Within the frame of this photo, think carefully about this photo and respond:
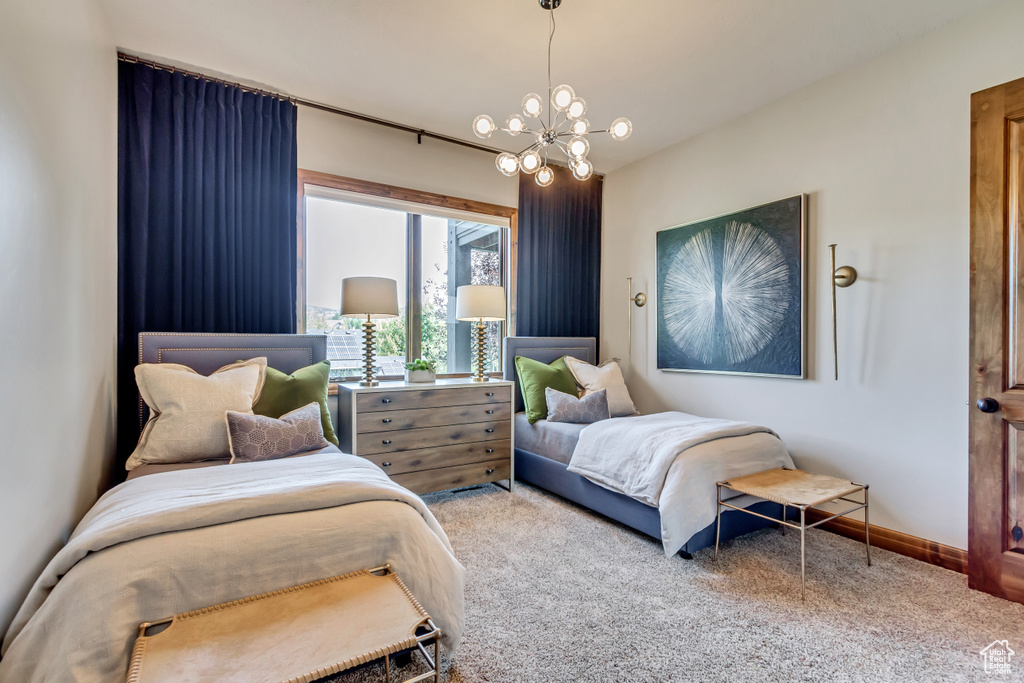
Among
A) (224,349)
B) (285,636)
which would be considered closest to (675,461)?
(285,636)

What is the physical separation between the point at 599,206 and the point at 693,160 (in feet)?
3.45

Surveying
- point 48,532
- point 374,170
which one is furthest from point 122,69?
point 48,532

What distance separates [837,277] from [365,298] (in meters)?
2.90

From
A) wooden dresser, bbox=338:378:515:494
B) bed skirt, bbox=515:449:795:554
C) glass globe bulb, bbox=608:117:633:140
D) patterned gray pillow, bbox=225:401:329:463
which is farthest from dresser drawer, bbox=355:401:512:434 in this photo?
glass globe bulb, bbox=608:117:633:140

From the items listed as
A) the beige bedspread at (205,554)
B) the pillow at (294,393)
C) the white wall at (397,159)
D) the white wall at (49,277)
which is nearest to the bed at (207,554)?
the beige bedspread at (205,554)

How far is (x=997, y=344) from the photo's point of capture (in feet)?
7.02

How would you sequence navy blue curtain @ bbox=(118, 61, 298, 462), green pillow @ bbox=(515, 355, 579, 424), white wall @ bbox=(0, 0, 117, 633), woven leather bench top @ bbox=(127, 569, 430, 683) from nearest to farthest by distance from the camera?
woven leather bench top @ bbox=(127, 569, 430, 683) → white wall @ bbox=(0, 0, 117, 633) → navy blue curtain @ bbox=(118, 61, 298, 462) → green pillow @ bbox=(515, 355, 579, 424)

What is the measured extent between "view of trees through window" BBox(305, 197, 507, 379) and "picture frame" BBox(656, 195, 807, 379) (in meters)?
1.46

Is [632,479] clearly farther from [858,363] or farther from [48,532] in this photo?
[48,532]

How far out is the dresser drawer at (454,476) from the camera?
3.21 meters

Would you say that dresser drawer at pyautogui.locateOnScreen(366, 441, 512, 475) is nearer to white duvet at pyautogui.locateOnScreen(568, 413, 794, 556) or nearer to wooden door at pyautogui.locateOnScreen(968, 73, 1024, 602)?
white duvet at pyautogui.locateOnScreen(568, 413, 794, 556)

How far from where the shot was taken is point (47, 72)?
147 centimetres

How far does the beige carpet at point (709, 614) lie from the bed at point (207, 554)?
41 cm

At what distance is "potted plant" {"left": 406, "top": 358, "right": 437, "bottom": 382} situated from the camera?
3414 mm
